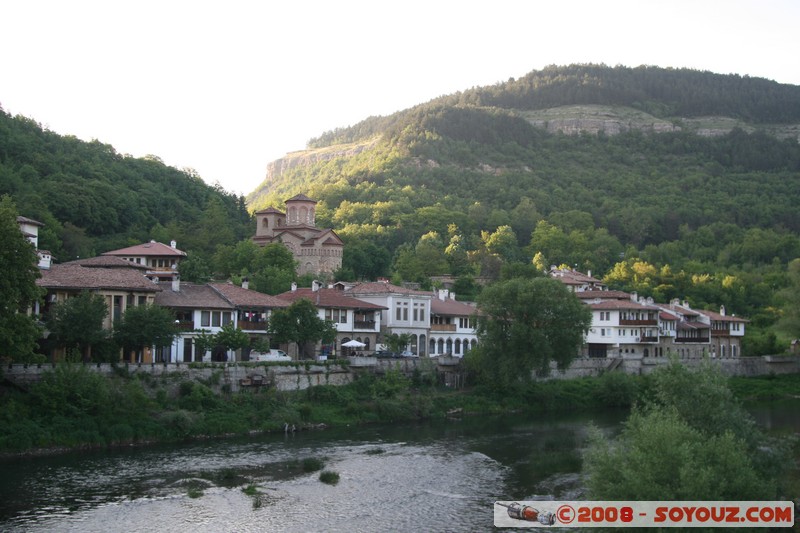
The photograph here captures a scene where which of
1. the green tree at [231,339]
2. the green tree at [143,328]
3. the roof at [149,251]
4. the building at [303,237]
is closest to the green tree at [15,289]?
the green tree at [143,328]

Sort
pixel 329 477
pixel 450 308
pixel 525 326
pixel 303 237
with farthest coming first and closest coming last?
pixel 303 237
pixel 450 308
pixel 525 326
pixel 329 477

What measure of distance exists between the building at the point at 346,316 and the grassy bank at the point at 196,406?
823cm

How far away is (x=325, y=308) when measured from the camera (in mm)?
65188

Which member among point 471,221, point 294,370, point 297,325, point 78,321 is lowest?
point 294,370

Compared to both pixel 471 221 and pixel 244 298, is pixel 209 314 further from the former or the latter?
pixel 471 221

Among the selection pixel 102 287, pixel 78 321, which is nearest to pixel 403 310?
pixel 102 287

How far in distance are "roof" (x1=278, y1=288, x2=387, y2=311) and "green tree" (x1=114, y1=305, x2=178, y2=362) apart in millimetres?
14970

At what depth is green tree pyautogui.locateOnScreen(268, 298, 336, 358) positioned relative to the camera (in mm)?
57938

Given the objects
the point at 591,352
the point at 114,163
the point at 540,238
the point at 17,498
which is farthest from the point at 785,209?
the point at 17,498

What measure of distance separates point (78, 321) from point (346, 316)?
22635mm

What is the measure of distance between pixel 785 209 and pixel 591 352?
96955 millimetres

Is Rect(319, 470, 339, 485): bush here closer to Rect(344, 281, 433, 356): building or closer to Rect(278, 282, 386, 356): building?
Rect(278, 282, 386, 356): building

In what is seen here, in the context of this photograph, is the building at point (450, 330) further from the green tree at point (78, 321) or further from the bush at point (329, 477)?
the bush at point (329, 477)

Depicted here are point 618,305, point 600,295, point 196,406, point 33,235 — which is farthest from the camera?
point 600,295
